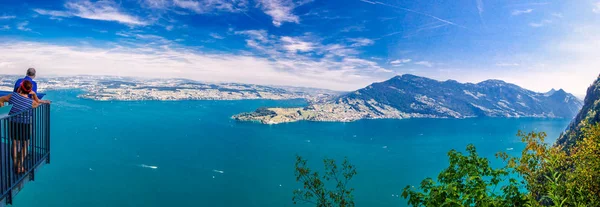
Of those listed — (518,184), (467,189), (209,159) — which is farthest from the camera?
(209,159)

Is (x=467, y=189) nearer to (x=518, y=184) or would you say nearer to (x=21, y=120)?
(x=518, y=184)

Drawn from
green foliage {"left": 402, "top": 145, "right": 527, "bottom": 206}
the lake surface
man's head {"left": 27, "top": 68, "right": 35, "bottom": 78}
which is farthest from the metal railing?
the lake surface

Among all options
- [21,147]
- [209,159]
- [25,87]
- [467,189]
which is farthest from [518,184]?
[209,159]

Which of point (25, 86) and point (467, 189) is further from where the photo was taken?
point (467, 189)

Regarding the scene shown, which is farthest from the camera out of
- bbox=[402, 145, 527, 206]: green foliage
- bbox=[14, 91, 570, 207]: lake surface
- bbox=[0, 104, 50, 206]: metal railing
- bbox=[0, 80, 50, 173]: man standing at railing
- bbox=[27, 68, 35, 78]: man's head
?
bbox=[14, 91, 570, 207]: lake surface

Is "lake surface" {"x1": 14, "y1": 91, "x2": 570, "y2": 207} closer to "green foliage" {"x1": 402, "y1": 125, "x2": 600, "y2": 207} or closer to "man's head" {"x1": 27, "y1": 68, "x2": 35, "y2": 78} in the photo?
"green foliage" {"x1": 402, "y1": 125, "x2": 600, "y2": 207}

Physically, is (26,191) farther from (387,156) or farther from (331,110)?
(331,110)

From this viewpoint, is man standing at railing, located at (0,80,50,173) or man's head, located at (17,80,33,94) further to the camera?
man's head, located at (17,80,33,94)

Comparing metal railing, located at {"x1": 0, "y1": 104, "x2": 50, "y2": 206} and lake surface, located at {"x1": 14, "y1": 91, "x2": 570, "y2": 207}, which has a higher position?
metal railing, located at {"x1": 0, "y1": 104, "x2": 50, "y2": 206}
